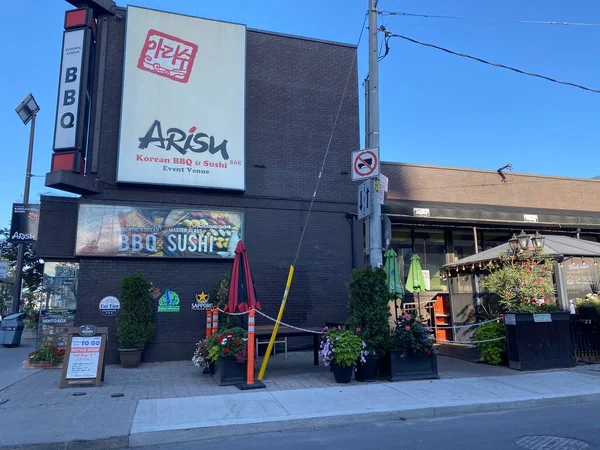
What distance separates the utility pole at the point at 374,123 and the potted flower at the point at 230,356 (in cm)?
304

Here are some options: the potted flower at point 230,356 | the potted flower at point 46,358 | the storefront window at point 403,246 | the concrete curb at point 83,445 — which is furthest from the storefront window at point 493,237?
the concrete curb at point 83,445

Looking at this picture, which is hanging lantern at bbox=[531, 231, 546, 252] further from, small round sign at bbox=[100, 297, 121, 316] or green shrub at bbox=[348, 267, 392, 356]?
small round sign at bbox=[100, 297, 121, 316]

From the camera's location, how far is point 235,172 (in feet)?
44.2

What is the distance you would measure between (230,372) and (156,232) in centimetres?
521

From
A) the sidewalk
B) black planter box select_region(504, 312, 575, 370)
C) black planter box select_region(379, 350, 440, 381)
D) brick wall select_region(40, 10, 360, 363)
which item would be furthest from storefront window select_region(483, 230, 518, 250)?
black planter box select_region(379, 350, 440, 381)

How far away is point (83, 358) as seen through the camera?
9.11 meters

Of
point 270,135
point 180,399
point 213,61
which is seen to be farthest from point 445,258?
point 180,399

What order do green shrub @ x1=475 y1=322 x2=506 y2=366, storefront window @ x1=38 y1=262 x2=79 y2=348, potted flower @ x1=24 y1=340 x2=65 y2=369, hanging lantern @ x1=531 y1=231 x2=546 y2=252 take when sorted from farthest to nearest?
storefront window @ x1=38 y1=262 x2=79 y2=348
potted flower @ x1=24 y1=340 x2=65 y2=369
hanging lantern @ x1=531 y1=231 x2=546 y2=252
green shrub @ x1=475 y1=322 x2=506 y2=366

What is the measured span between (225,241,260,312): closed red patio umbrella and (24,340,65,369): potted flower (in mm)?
5255

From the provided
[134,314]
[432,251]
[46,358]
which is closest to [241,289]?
[134,314]

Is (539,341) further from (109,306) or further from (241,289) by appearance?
(109,306)

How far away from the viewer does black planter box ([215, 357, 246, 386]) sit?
29.2 feet

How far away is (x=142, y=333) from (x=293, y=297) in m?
4.12

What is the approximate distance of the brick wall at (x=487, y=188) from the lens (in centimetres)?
1636
